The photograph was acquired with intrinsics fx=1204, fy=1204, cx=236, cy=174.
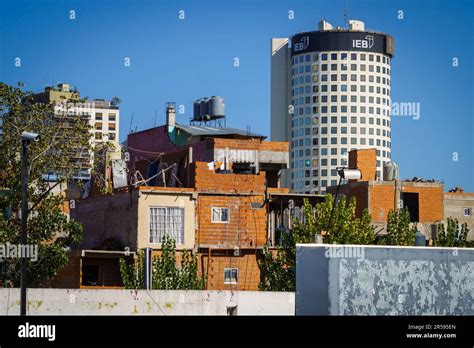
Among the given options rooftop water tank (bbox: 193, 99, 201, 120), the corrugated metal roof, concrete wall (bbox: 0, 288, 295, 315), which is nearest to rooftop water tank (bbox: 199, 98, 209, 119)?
rooftop water tank (bbox: 193, 99, 201, 120)

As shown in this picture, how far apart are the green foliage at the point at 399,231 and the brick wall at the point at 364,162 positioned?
429 inches

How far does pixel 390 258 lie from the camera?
38.7 m

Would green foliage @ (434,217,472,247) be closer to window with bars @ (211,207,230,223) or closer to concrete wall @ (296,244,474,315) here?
window with bars @ (211,207,230,223)

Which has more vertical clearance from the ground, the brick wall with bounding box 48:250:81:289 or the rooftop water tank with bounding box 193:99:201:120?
the rooftop water tank with bounding box 193:99:201:120

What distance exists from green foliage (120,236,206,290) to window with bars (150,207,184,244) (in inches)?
72.1

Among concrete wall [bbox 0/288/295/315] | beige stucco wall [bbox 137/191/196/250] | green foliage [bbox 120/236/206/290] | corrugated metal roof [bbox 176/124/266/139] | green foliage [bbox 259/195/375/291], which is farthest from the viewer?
corrugated metal roof [bbox 176/124/266/139]

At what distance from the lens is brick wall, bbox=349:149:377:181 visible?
7962cm

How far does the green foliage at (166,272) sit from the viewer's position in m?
58.2

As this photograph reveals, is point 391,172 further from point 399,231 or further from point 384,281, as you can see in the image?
point 384,281

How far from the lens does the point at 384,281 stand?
126ft

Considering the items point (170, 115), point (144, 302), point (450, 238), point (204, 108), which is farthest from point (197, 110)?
point (144, 302)

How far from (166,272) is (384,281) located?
74.7ft

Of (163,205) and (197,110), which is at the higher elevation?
(197,110)

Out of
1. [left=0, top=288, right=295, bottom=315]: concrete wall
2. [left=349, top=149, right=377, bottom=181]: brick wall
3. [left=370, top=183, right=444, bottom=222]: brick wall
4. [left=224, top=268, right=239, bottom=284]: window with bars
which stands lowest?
[left=0, top=288, right=295, bottom=315]: concrete wall
